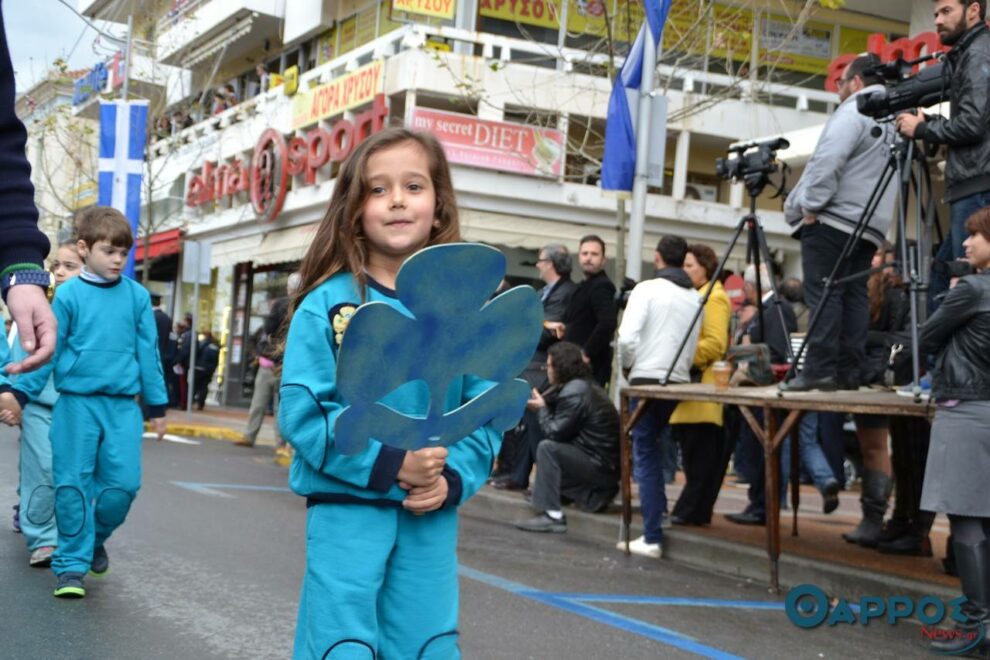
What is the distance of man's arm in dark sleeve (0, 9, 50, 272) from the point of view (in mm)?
2660

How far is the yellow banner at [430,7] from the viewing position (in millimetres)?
26859

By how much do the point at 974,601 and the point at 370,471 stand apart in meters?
3.99

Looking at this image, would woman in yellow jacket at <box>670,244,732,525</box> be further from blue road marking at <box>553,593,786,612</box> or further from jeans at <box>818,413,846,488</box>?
jeans at <box>818,413,846,488</box>

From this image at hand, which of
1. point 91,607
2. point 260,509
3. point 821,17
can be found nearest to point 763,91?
point 821,17

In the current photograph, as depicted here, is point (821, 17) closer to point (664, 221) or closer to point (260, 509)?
point (664, 221)

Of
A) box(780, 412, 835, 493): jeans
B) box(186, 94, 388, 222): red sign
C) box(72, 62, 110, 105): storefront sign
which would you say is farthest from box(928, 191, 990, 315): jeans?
box(72, 62, 110, 105): storefront sign

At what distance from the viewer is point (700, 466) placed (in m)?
9.47

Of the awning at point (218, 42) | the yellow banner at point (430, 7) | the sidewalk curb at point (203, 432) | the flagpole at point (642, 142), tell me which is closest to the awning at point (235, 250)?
the awning at point (218, 42)

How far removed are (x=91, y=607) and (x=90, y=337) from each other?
1.24m

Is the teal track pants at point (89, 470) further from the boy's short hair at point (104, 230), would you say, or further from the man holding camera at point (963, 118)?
the man holding camera at point (963, 118)

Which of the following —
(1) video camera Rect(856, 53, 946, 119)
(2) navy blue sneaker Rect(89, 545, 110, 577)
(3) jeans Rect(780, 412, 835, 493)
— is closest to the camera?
(2) navy blue sneaker Rect(89, 545, 110, 577)

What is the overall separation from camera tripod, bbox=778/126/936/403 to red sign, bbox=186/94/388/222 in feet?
62.8

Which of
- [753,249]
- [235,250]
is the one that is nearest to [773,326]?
[753,249]
